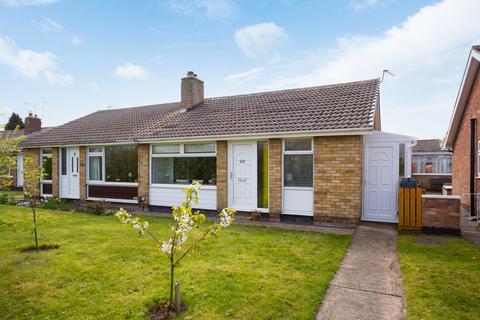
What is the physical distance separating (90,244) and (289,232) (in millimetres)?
4958

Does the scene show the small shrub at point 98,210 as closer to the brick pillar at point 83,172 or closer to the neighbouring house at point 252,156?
the neighbouring house at point 252,156

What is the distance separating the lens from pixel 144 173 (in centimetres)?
1196

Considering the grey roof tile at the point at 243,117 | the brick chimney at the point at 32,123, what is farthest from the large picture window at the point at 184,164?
the brick chimney at the point at 32,123

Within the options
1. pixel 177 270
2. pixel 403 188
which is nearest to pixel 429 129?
pixel 403 188

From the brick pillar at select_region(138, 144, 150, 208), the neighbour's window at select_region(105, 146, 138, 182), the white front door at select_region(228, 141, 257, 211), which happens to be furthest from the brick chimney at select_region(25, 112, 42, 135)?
the white front door at select_region(228, 141, 257, 211)

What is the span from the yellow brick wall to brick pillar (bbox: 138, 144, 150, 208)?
6.77 metres

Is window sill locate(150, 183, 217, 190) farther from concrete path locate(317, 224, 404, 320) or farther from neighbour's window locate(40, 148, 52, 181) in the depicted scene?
neighbour's window locate(40, 148, 52, 181)

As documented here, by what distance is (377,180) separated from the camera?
29.4 feet

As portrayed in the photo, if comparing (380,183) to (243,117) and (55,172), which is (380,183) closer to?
(243,117)

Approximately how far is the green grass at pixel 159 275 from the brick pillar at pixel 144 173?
13.6 feet

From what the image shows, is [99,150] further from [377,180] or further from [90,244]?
[377,180]

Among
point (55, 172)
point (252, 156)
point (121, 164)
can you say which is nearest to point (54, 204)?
point (55, 172)

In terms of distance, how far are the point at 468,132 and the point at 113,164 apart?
15282 mm

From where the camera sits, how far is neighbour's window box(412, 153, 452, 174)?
25.1 meters
